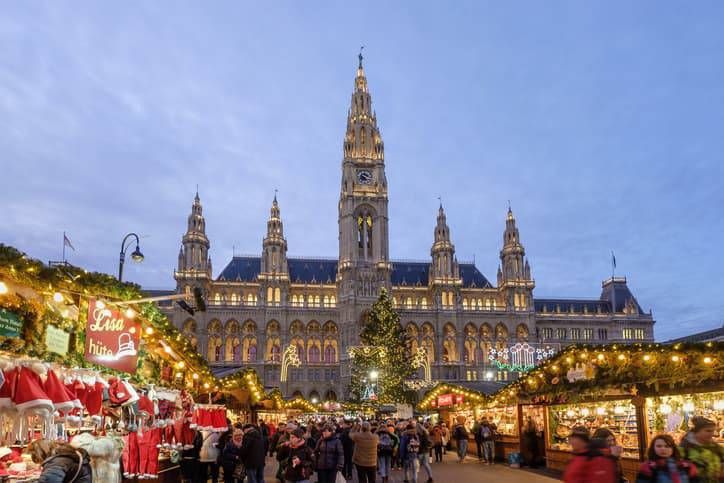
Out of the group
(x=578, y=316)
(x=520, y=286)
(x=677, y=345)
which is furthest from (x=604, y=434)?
(x=578, y=316)

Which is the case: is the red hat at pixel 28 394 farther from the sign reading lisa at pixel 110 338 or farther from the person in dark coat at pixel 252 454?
the person in dark coat at pixel 252 454

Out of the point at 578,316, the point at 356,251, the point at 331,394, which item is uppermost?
the point at 356,251

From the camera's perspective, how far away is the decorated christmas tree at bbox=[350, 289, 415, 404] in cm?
5347

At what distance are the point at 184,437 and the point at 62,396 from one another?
6882 millimetres

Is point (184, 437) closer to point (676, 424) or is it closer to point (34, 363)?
point (34, 363)

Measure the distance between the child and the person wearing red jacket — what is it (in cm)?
79

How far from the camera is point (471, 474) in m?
20.1

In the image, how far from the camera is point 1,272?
7.57 metres

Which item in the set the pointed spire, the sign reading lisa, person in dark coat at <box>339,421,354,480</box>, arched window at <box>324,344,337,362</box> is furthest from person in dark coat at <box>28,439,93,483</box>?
the pointed spire

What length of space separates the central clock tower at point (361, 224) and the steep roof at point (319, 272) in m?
6.88

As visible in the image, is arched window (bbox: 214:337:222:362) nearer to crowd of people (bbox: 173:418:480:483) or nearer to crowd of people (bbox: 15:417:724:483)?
crowd of people (bbox: 15:417:724:483)

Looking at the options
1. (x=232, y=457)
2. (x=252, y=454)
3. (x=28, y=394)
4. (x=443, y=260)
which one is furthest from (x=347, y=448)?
(x=443, y=260)

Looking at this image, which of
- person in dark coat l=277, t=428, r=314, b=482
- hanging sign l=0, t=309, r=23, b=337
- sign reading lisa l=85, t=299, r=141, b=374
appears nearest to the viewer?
hanging sign l=0, t=309, r=23, b=337

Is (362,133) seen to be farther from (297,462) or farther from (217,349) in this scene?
(297,462)
